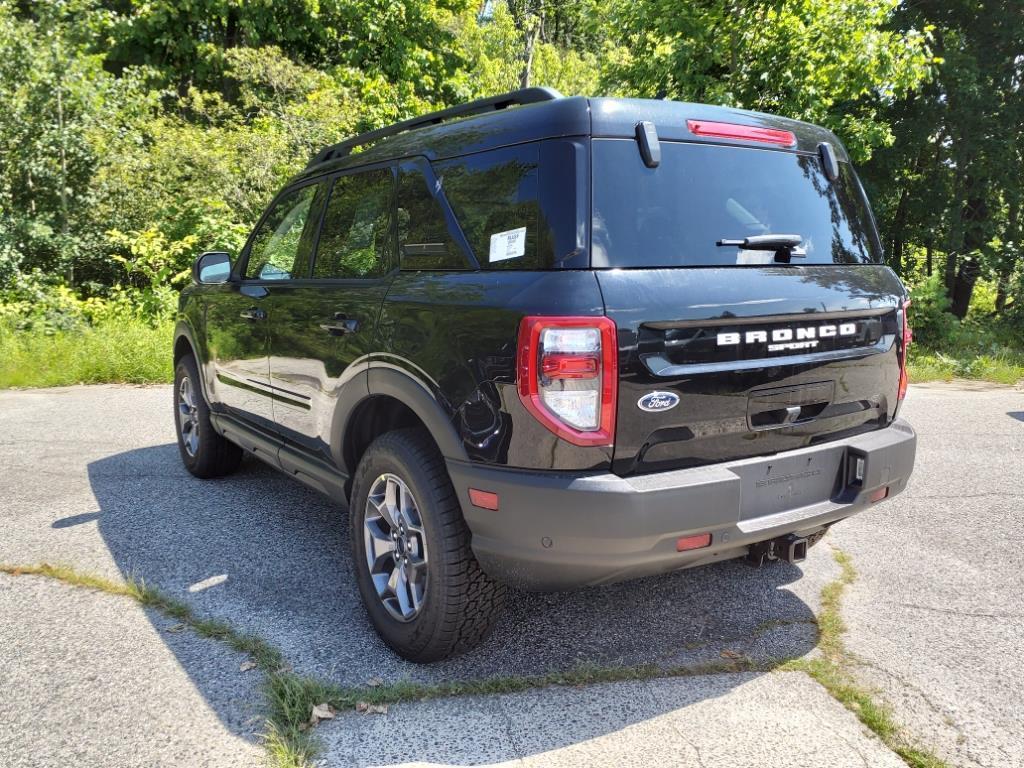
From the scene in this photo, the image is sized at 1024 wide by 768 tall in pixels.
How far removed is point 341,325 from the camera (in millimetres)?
3258

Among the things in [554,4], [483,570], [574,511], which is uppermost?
[554,4]

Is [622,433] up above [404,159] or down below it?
below

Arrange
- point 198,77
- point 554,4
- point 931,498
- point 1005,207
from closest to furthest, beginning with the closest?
point 931,498 < point 1005,207 < point 198,77 < point 554,4

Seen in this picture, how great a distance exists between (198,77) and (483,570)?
17.2m

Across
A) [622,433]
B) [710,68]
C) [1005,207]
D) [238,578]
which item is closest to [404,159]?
[622,433]

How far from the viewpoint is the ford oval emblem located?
2354mm

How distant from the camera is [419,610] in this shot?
2.81m

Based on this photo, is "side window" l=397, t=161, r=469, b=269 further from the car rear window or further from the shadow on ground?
the shadow on ground

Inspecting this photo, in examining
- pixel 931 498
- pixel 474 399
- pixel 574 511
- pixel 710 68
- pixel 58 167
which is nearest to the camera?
pixel 574 511

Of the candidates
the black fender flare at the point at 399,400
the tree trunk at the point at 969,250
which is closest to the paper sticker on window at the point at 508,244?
the black fender flare at the point at 399,400

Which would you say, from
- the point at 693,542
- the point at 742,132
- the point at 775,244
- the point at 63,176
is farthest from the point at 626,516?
the point at 63,176

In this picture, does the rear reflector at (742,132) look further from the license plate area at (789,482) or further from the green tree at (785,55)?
the green tree at (785,55)

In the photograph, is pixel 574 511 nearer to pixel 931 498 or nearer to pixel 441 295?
pixel 441 295

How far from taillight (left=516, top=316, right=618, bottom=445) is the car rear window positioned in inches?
10.5
